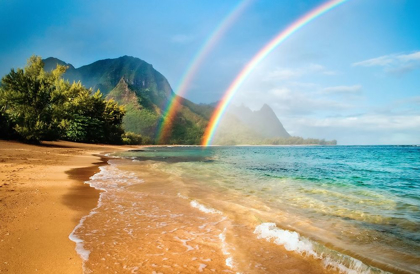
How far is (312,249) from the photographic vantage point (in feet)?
14.6

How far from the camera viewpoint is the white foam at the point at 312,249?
3.84m

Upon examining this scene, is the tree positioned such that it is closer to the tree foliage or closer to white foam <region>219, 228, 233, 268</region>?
the tree foliage

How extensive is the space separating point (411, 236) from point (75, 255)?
24.8 feet

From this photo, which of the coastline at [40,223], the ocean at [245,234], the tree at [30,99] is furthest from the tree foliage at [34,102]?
the ocean at [245,234]

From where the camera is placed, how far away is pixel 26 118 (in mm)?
31062

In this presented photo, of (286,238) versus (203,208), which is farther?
(203,208)

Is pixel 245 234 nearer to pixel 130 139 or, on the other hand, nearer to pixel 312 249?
pixel 312 249

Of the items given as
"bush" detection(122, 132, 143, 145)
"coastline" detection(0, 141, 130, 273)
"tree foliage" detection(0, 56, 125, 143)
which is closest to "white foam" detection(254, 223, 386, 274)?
"coastline" detection(0, 141, 130, 273)

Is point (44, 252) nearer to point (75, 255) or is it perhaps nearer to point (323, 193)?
point (75, 255)

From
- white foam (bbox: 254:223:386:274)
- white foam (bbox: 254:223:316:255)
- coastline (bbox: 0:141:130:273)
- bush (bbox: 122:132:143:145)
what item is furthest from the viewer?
bush (bbox: 122:132:143:145)

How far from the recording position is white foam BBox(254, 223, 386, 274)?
12.6ft

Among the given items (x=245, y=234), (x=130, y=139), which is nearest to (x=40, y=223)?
(x=245, y=234)

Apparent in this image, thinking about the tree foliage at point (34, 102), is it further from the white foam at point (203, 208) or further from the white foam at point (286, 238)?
the white foam at point (286, 238)

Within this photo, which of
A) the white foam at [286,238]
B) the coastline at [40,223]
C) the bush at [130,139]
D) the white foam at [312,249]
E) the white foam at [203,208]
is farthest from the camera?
the bush at [130,139]
